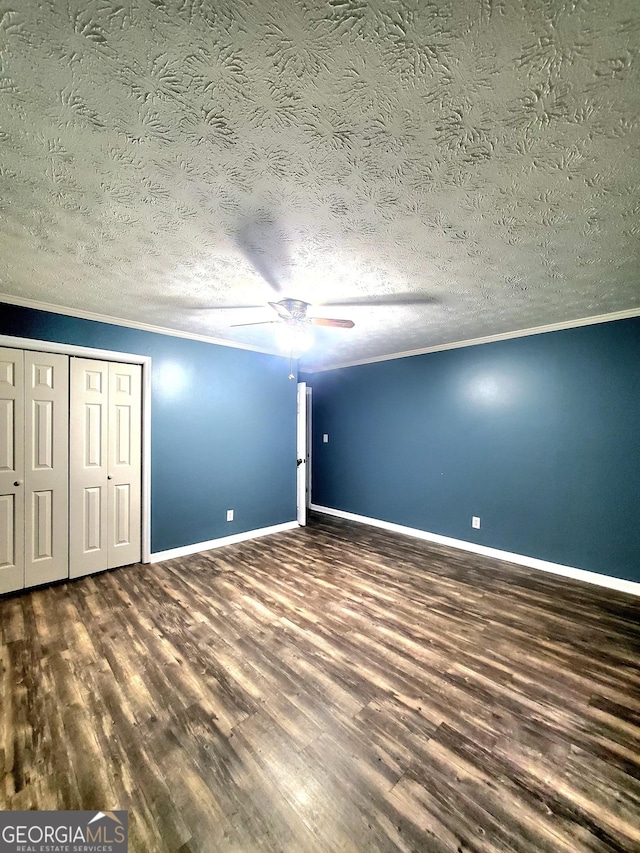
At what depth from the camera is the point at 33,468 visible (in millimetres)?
2912

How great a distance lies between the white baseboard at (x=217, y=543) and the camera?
11.8ft

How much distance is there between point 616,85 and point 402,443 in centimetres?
390

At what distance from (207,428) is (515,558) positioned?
3863mm

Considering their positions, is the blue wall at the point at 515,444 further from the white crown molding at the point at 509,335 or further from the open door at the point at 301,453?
the open door at the point at 301,453

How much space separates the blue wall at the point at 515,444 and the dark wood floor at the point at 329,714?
687 millimetres

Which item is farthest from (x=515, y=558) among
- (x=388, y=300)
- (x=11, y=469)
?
(x=11, y=469)

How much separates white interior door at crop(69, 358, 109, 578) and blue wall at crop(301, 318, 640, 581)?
3394mm

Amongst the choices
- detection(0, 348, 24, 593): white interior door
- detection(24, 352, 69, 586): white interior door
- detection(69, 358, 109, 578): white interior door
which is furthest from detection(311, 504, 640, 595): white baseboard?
detection(0, 348, 24, 593): white interior door

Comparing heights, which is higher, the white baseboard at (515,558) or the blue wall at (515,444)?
the blue wall at (515,444)

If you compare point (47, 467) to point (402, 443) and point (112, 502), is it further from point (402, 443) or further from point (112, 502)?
point (402, 443)

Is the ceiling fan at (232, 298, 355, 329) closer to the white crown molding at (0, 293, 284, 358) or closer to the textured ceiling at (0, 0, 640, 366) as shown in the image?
the textured ceiling at (0, 0, 640, 366)

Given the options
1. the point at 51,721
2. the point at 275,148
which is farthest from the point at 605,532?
the point at 51,721

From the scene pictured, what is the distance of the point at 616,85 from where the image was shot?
0.95 m

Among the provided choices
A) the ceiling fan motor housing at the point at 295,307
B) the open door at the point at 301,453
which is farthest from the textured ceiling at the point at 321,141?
the open door at the point at 301,453
